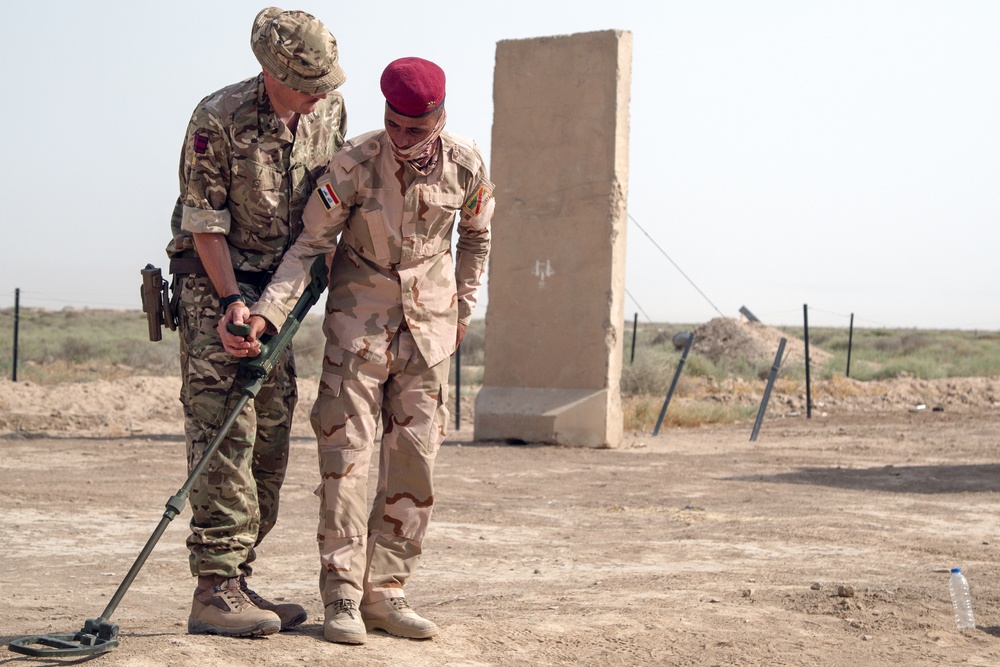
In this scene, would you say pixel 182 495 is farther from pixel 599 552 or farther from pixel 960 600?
pixel 599 552

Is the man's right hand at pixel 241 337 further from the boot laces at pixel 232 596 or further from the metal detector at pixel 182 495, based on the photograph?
the boot laces at pixel 232 596

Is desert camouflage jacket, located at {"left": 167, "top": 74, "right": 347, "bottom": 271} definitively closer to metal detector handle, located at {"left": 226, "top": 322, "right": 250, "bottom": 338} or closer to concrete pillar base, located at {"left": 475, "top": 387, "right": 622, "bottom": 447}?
metal detector handle, located at {"left": 226, "top": 322, "right": 250, "bottom": 338}

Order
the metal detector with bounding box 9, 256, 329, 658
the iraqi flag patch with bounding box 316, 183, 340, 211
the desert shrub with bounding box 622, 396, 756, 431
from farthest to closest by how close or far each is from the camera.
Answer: the desert shrub with bounding box 622, 396, 756, 431 → the iraqi flag patch with bounding box 316, 183, 340, 211 → the metal detector with bounding box 9, 256, 329, 658

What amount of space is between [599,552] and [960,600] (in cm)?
215

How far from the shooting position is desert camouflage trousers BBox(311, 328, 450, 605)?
12.9 feet

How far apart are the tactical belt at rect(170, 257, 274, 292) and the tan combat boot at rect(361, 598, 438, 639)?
117cm

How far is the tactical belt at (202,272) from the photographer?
4020 millimetres

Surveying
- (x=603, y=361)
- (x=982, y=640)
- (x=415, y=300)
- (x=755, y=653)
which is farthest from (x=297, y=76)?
(x=603, y=361)

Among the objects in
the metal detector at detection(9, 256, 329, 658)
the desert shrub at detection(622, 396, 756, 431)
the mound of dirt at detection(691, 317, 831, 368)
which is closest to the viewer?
the metal detector at detection(9, 256, 329, 658)

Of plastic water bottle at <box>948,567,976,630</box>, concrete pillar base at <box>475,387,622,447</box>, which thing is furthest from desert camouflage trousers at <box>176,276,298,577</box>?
concrete pillar base at <box>475,387,622,447</box>

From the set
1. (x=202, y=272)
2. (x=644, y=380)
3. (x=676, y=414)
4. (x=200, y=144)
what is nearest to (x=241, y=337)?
(x=202, y=272)

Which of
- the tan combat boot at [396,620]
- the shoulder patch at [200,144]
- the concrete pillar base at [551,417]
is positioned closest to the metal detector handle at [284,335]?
the shoulder patch at [200,144]

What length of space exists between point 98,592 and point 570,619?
7.33 feet

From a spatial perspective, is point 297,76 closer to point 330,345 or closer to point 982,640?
point 330,345
